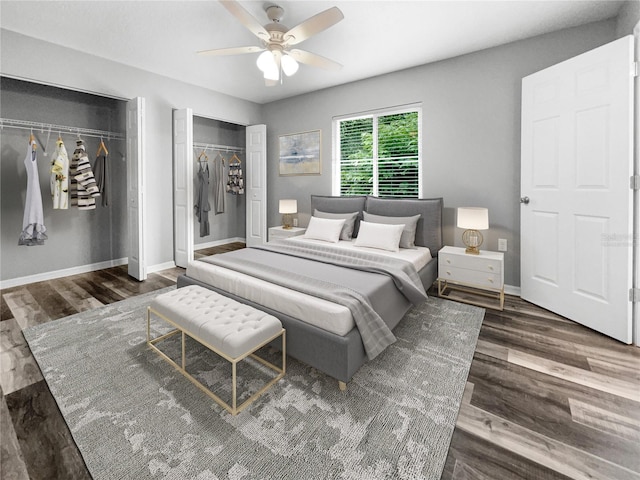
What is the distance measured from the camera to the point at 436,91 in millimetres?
3811

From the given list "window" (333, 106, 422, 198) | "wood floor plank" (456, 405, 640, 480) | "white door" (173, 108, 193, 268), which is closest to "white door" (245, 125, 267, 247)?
"white door" (173, 108, 193, 268)

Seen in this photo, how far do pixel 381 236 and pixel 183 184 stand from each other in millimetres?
3037

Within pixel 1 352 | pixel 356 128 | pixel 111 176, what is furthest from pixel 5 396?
pixel 356 128

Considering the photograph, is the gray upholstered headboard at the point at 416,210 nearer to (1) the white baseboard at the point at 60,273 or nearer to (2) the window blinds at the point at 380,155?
(2) the window blinds at the point at 380,155

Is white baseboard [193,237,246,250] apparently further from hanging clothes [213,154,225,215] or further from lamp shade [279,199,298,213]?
lamp shade [279,199,298,213]

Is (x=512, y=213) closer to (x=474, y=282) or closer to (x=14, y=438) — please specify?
(x=474, y=282)

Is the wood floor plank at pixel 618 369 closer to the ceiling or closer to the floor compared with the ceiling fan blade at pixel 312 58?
closer to the floor

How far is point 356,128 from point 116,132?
11.8 ft

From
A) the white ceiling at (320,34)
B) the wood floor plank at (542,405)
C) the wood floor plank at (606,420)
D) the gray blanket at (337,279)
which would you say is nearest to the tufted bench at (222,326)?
the gray blanket at (337,279)

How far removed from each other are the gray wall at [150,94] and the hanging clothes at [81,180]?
636mm

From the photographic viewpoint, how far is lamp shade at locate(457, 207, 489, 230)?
10.4 ft

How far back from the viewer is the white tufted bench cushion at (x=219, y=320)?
171cm

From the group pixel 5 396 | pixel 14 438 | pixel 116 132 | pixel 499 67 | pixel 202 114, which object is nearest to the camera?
pixel 14 438

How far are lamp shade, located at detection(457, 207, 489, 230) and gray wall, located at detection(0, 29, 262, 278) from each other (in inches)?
154
